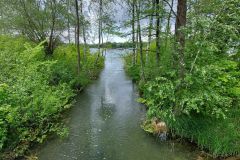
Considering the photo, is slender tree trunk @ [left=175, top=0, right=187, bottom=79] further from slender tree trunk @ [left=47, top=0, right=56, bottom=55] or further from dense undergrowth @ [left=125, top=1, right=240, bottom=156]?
slender tree trunk @ [left=47, top=0, right=56, bottom=55]

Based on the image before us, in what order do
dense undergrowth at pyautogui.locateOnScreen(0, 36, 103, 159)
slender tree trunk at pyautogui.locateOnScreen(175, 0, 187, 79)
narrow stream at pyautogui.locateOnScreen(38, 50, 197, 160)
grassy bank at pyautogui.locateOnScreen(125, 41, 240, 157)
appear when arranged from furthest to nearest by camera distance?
1. slender tree trunk at pyautogui.locateOnScreen(175, 0, 187, 79)
2. narrow stream at pyautogui.locateOnScreen(38, 50, 197, 160)
3. dense undergrowth at pyautogui.locateOnScreen(0, 36, 103, 159)
4. grassy bank at pyautogui.locateOnScreen(125, 41, 240, 157)

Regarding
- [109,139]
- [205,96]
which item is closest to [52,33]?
[109,139]

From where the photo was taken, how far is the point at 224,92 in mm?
7551

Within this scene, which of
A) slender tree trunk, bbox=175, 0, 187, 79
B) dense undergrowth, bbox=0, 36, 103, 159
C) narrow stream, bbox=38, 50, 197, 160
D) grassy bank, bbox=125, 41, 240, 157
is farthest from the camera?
slender tree trunk, bbox=175, 0, 187, 79

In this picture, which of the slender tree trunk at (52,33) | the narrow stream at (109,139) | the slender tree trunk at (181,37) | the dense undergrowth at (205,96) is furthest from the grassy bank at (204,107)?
the slender tree trunk at (52,33)

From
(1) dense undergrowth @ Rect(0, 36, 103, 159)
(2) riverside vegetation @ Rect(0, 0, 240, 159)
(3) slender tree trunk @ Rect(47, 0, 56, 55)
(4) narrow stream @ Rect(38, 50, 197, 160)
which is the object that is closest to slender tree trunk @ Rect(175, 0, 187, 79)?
(2) riverside vegetation @ Rect(0, 0, 240, 159)

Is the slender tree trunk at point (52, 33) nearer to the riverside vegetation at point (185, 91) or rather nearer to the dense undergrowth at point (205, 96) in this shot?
the riverside vegetation at point (185, 91)

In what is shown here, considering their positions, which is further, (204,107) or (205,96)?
(204,107)

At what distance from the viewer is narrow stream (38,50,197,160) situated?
276 inches

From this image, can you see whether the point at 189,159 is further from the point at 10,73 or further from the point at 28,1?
the point at 28,1

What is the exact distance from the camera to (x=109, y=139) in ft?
26.5

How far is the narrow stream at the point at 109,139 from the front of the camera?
7020 millimetres

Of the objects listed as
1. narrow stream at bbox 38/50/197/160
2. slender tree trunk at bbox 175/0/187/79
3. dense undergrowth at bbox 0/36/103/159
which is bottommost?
narrow stream at bbox 38/50/197/160

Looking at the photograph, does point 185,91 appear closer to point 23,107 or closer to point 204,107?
Answer: point 204,107
